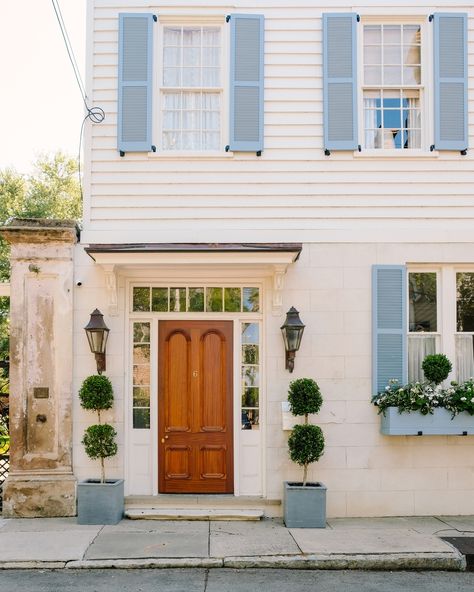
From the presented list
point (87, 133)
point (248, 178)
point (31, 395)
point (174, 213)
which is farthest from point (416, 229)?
point (31, 395)

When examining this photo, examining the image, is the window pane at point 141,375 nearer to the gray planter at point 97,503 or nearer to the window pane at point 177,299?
the window pane at point 177,299

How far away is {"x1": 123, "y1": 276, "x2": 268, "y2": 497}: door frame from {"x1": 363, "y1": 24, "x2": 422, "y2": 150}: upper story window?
248 cm

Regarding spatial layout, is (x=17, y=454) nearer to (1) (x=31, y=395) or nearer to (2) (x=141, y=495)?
(1) (x=31, y=395)

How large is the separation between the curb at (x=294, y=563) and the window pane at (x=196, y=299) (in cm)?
319

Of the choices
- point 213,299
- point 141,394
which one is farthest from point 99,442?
point 213,299

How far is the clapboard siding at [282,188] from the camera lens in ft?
29.3

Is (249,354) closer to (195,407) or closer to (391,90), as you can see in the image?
(195,407)

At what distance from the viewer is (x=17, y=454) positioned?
28.4ft

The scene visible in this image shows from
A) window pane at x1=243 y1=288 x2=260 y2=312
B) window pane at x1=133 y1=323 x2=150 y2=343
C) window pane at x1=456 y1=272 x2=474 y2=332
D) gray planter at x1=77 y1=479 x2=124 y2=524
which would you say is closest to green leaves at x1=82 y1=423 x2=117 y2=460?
gray planter at x1=77 y1=479 x2=124 y2=524

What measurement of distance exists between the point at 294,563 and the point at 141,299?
12.3 ft

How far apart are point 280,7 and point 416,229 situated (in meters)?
3.28

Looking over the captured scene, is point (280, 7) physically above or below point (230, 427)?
above

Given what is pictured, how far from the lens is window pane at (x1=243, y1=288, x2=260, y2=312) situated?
909cm

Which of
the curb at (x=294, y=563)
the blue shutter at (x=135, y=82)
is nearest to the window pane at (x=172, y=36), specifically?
the blue shutter at (x=135, y=82)
